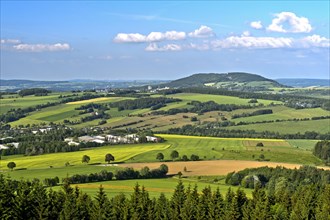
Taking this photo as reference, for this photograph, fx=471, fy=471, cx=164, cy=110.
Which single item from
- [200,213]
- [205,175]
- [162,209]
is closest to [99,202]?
[162,209]

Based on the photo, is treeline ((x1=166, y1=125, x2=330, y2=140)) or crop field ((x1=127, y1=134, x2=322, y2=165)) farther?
treeline ((x1=166, y1=125, x2=330, y2=140))

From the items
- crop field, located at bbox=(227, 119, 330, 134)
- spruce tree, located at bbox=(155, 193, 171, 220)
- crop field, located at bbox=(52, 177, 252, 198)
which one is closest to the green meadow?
crop field, located at bbox=(52, 177, 252, 198)

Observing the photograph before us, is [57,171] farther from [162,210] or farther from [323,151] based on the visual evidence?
[323,151]

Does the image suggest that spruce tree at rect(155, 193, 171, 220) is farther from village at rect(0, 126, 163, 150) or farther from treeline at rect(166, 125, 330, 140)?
treeline at rect(166, 125, 330, 140)

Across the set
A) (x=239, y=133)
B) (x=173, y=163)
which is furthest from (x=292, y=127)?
(x=173, y=163)

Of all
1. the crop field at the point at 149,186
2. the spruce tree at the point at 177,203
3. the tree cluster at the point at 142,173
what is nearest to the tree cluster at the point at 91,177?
the tree cluster at the point at 142,173

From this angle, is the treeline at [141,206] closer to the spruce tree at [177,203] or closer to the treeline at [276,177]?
the spruce tree at [177,203]

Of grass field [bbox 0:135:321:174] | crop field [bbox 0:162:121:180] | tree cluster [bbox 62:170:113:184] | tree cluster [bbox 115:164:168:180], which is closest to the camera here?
tree cluster [bbox 62:170:113:184]
